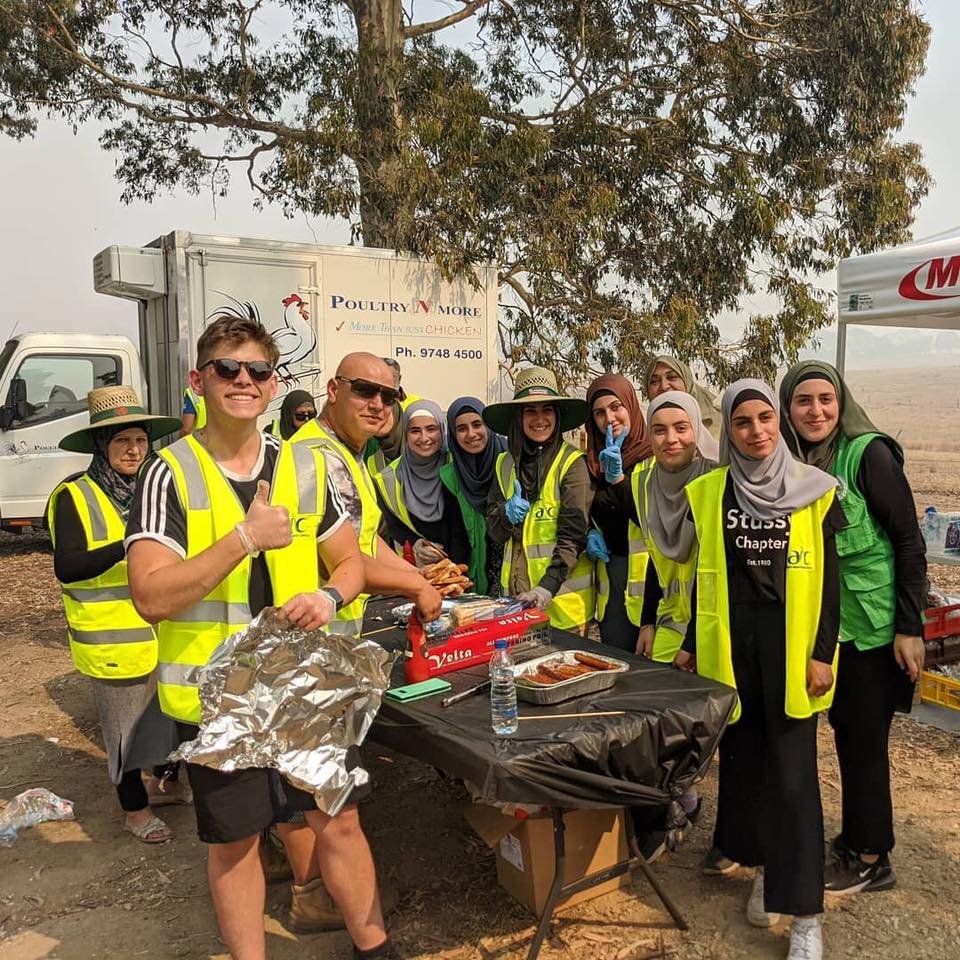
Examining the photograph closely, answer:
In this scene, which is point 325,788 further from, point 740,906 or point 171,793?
point 171,793

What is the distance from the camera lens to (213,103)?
13344 millimetres

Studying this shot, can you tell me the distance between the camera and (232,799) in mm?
2047

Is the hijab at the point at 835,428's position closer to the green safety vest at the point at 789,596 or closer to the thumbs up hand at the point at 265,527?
→ the green safety vest at the point at 789,596

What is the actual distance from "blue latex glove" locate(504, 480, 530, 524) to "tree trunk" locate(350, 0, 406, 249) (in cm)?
672

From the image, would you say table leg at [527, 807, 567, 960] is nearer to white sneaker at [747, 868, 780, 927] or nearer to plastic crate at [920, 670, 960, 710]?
white sneaker at [747, 868, 780, 927]

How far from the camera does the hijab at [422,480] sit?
431cm

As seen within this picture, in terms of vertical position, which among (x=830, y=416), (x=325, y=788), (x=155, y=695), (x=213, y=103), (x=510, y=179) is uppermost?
(x=213, y=103)

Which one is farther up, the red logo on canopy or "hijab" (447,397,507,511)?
the red logo on canopy

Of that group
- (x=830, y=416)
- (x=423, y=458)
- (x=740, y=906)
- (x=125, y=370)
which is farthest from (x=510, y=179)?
(x=740, y=906)

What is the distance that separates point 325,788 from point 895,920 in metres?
2.04

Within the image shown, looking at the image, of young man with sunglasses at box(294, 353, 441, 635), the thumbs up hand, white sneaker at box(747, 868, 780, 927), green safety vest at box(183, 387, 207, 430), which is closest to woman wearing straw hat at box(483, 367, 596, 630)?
young man with sunglasses at box(294, 353, 441, 635)

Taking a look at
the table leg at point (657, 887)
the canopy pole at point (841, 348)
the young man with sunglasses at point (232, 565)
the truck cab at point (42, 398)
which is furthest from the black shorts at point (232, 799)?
the truck cab at point (42, 398)

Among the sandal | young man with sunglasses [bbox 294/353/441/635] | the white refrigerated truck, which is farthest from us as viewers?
the white refrigerated truck

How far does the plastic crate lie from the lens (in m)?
4.39
